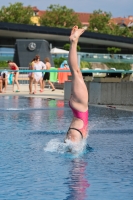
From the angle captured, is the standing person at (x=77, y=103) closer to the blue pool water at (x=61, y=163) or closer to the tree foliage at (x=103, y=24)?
the blue pool water at (x=61, y=163)

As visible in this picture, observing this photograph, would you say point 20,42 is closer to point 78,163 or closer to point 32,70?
point 32,70

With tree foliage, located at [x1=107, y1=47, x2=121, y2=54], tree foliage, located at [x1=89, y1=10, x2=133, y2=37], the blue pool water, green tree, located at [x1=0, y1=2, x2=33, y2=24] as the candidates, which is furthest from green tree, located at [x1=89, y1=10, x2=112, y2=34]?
the blue pool water

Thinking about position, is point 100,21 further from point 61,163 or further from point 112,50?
point 61,163

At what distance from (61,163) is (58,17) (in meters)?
120

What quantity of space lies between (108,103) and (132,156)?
9.91 m

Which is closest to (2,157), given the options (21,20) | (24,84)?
(24,84)

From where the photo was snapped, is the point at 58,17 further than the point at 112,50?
Yes

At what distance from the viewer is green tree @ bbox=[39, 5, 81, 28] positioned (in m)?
125

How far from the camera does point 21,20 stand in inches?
4771

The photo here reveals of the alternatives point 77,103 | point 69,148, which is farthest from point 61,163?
point 77,103

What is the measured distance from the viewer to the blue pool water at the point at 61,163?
5.57 meters

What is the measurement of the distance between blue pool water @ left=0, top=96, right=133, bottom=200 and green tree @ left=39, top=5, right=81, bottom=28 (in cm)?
11344

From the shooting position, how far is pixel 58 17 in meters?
126

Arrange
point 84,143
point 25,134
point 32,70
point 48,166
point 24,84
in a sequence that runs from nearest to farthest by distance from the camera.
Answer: point 48,166 → point 84,143 → point 25,134 → point 32,70 → point 24,84
